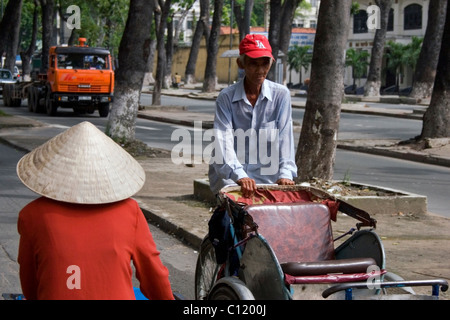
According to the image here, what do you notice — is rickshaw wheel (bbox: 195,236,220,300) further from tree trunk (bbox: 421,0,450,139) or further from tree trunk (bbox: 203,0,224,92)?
tree trunk (bbox: 203,0,224,92)

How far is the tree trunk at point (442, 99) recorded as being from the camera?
58.9ft

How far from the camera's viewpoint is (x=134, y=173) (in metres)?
3.29

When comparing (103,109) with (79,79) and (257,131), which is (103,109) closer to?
(79,79)

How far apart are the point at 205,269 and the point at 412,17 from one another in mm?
59664

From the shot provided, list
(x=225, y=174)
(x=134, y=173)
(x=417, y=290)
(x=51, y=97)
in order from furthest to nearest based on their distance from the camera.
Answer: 1. (x=51, y=97)
2. (x=417, y=290)
3. (x=225, y=174)
4. (x=134, y=173)

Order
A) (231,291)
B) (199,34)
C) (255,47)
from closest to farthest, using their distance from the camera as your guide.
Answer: (231,291) → (255,47) → (199,34)

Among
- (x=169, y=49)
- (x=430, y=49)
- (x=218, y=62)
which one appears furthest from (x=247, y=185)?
(x=218, y=62)

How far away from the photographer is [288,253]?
4.94 m

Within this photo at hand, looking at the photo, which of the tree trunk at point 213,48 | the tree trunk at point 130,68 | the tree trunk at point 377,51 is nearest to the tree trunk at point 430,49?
the tree trunk at point 377,51

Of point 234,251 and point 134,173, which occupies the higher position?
point 134,173

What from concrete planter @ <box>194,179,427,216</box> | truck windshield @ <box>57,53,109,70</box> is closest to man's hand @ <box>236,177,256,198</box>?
concrete planter @ <box>194,179,427,216</box>

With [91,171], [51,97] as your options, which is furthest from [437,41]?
[91,171]
